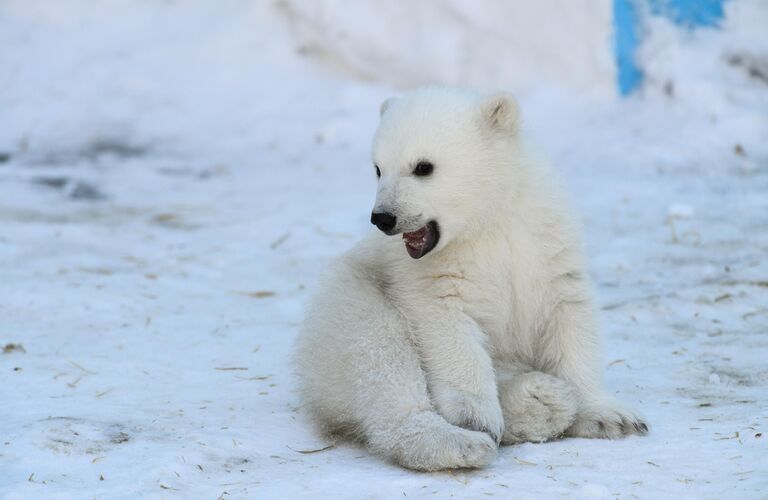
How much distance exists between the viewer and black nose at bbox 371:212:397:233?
156 inches

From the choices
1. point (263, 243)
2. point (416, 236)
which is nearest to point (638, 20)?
point (263, 243)

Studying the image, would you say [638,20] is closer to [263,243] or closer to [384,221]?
[263,243]

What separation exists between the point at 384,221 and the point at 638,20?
20.7 feet

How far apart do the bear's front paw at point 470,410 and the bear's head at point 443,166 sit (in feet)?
1.89

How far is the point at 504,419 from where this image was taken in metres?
3.80

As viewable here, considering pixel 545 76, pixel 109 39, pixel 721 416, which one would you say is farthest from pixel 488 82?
pixel 721 416

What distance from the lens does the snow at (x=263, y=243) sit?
3527 millimetres

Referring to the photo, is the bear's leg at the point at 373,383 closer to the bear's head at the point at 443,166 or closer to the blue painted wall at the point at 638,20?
the bear's head at the point at 443,166

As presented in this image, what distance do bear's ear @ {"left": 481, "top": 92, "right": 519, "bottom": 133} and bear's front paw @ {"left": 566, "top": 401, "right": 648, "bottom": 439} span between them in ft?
3.80

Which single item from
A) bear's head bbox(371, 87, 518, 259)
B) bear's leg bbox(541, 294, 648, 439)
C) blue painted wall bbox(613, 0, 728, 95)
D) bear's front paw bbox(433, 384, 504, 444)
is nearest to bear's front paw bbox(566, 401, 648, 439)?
bear's leg bbox(541, 294, 648, 439)

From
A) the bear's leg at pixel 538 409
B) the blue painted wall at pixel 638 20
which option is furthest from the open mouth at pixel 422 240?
the blue painted wall at pixel 638 20

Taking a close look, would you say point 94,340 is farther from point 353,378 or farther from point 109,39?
point 109,39

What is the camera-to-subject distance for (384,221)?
3961 millimetres

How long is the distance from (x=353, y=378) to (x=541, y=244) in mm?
903
